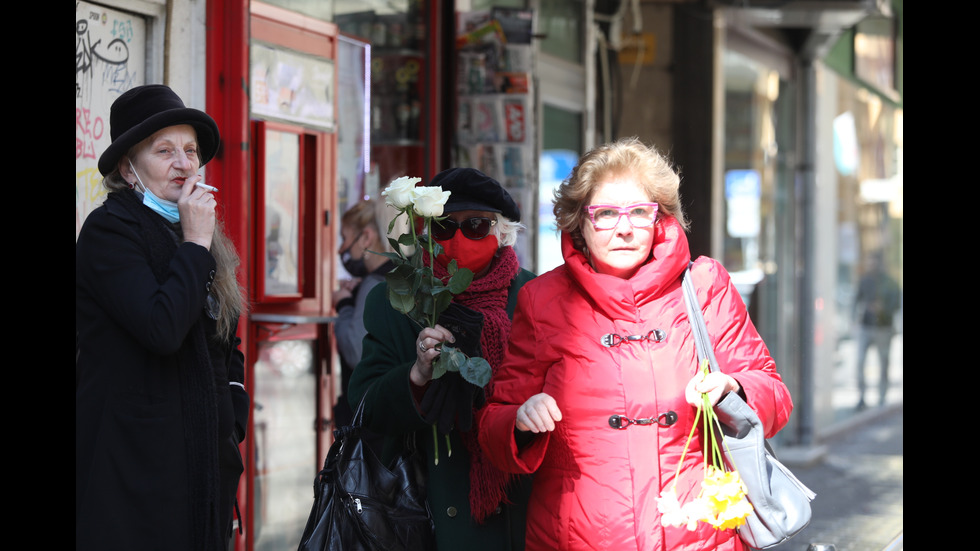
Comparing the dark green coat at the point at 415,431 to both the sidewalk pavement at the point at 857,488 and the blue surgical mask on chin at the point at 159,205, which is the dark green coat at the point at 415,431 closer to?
the blue surgical mask on chin at the point at 159,205

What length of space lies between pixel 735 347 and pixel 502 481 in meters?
0.77

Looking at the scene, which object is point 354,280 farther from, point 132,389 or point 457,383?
point 132,389

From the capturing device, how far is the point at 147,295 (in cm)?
270

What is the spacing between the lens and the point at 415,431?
318 centimetres

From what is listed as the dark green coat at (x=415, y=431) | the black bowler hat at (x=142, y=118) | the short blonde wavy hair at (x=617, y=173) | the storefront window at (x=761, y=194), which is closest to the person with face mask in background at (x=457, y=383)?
the dark green coat at (x=415, y=431)

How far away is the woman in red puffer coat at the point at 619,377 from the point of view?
2711 mm

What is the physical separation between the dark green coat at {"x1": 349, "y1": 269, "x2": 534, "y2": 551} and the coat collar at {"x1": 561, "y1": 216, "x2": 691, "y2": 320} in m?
0.49

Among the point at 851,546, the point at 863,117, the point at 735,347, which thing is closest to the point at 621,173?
the point at 735,347

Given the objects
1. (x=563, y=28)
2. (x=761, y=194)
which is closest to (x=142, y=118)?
(x=563, y=28)

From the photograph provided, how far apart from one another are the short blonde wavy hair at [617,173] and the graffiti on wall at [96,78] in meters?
1.97

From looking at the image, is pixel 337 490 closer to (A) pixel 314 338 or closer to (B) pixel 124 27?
(B) pixel 124 27

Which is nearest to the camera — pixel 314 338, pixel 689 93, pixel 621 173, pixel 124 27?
pixel 621 173

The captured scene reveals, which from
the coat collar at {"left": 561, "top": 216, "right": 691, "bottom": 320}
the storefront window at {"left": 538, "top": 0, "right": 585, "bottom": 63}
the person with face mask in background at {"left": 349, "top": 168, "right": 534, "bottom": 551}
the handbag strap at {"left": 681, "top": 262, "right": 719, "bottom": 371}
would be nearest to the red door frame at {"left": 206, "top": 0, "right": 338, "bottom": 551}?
the person with face mask in background at {"left": 349, "top": 168, "right": 534, "bottom": 551}

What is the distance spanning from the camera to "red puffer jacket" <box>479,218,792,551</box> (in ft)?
8.90
